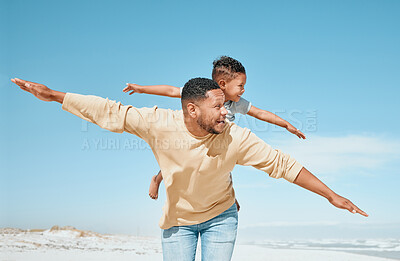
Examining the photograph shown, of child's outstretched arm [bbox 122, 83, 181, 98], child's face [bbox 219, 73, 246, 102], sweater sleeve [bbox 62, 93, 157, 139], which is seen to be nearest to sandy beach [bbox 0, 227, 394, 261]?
child's outstretched arm [bbox 122, 83, 181, 98]

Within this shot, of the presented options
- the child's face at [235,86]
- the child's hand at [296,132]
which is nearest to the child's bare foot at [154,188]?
the child's face at [235,86]

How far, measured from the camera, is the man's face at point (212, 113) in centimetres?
302

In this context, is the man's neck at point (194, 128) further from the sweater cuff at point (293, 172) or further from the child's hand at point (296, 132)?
the child's hand at point (296, 132)

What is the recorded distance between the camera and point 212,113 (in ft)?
9.90

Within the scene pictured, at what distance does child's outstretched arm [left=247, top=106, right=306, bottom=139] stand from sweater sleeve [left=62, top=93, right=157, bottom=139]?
2201mm

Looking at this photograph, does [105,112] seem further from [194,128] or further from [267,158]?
[267,158]

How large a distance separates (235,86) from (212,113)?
1.60 m

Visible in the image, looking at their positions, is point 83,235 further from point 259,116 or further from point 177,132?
point 177,132

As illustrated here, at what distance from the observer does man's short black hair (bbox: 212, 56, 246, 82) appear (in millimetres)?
4516

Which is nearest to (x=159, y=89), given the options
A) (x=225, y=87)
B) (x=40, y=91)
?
(x=225, y=87)

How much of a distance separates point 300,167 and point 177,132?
1.01 m

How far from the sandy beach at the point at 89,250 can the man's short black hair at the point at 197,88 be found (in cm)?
714

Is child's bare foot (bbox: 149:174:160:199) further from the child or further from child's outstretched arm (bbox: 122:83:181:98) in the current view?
child's outstretched arm (bbox: 122:83:181:98)

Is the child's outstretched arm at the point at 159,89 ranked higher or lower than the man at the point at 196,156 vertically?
higher
